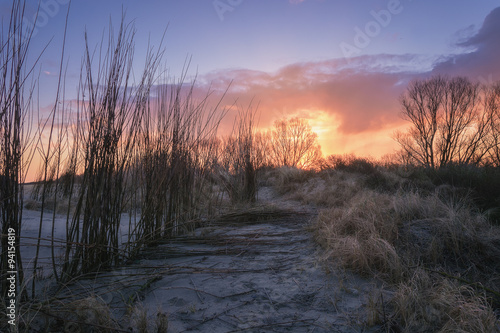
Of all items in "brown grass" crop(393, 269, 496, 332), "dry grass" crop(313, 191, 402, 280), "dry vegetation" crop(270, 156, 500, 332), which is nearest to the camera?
"brown grass" crop(393, 269, 496, 332)

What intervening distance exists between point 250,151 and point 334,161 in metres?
4.83

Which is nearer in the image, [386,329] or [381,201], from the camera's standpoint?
[386,329]

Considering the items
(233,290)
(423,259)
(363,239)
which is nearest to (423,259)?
(423,259)

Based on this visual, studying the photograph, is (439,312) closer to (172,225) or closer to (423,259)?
(423,259)

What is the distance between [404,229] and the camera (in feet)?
9.71

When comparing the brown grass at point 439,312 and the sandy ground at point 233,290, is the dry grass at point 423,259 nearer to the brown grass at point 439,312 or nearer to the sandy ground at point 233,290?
the brown grass at point 439,312

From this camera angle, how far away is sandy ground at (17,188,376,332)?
1617 mm

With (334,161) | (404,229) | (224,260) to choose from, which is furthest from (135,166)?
(334,161)

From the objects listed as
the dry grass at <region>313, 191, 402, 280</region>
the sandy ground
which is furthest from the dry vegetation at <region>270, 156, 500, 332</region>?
the sandy ground

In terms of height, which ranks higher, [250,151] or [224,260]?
[250,151]

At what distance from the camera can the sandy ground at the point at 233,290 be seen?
1.62m

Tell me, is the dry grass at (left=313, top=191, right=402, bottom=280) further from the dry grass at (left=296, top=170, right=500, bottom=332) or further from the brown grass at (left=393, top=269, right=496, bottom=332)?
the brown grass at (left=393, top=269, right=496, bottom=332)

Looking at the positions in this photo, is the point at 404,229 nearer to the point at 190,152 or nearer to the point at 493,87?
the point at 190,152

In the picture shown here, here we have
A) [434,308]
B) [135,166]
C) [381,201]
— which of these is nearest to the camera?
[434,308]
